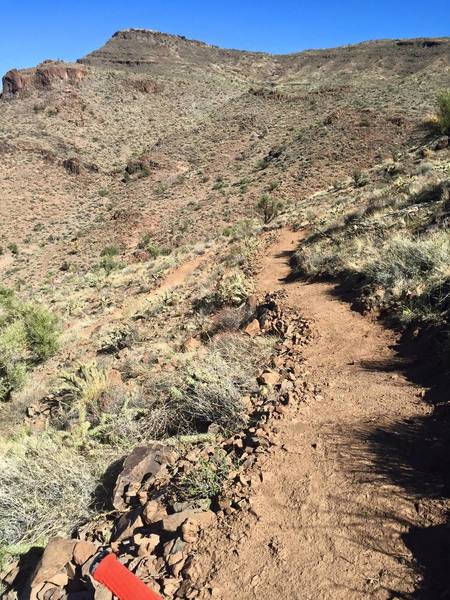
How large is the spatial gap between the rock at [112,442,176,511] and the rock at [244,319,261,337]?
114 inches

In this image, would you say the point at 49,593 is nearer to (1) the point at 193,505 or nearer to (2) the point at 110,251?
(1) the point at 193,505

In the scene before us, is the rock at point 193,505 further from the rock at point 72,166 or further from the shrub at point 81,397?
the rock at point 72,166

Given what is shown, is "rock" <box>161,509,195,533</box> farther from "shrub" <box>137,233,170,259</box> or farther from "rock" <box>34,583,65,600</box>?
Answer: "shrub" <box>137,233,170,259</box>

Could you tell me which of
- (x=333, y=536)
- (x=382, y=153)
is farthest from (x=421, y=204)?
(x=382, y=153)

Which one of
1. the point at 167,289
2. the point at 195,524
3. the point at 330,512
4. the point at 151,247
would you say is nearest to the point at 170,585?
the point at 195,524

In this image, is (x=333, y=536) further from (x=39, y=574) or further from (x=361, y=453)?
(x=39, y=574)

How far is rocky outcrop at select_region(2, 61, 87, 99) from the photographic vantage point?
5706cm

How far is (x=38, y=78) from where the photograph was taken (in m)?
57.8

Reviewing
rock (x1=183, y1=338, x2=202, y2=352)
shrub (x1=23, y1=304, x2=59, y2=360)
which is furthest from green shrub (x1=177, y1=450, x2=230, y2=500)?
shrub (x1=23, y1=304, x2=59, y2=360)

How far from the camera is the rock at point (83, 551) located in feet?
10.4

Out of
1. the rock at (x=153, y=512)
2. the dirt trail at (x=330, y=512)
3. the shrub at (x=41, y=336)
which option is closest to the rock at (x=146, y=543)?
the rock at (x=153, y=512)

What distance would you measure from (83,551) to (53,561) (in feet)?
0.70

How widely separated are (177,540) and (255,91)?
58.1 metres

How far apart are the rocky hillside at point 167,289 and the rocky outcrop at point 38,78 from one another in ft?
25.9
